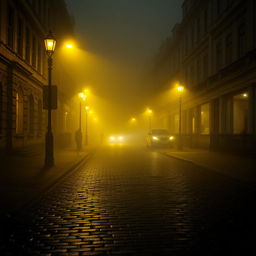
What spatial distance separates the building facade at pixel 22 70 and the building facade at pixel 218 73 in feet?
45.8

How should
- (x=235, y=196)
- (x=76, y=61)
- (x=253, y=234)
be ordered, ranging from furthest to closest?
(x=76, y=61), (x=235, y=196), (x=253, y=234)

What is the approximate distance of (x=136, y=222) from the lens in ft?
19.1

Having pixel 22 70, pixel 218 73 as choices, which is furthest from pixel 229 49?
pixel 22 70

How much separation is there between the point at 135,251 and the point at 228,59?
2478 centimetres

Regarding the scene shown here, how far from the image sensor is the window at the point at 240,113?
24.5 m

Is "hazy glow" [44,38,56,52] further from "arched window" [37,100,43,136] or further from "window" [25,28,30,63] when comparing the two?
"arched window" [37,100,43,136]

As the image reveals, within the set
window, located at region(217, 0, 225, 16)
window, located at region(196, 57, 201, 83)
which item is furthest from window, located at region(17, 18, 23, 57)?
window, located at region(196, 57, 201, 83)

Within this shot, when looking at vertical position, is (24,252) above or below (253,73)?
below

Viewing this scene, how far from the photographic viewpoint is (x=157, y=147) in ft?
110

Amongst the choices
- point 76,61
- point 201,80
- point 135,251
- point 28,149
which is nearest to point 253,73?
point 201,80

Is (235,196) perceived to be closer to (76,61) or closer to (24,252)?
(24,252)

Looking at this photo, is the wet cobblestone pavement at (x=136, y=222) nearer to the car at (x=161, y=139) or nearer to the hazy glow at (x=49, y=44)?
the hazy glow at (x=49, y=44)

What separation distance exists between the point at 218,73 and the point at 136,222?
23255 millimetres

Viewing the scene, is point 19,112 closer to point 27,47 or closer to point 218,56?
point 27,47
